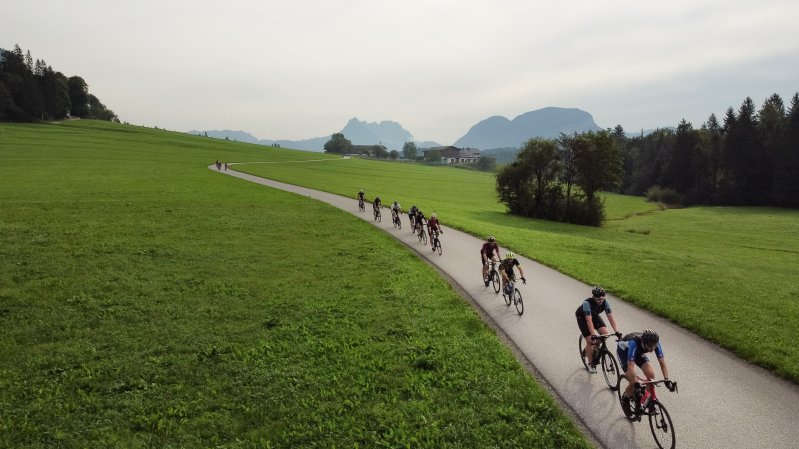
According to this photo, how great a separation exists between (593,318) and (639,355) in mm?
2035

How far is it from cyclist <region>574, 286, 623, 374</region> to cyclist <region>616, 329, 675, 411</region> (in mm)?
1199

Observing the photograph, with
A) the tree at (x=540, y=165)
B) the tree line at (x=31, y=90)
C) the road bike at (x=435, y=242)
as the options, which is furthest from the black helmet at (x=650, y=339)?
the tree line at (x=31, y=90)

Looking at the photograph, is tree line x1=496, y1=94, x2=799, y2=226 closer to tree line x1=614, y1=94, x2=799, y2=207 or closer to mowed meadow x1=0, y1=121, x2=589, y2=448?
tree line x1=614, y1=94, x2=799, y2=207

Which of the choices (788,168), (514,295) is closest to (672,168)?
(788,168)

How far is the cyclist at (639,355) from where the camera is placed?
26.3 ft

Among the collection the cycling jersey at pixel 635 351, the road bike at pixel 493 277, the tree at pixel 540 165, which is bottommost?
the road bike at pixel 493 277

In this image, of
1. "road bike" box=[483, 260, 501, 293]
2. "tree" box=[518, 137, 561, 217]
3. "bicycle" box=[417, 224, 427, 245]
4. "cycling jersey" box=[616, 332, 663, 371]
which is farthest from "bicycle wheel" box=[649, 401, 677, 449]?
"tree" box=[518, 137, 561, 217]

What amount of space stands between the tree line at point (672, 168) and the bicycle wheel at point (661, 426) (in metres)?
47.1

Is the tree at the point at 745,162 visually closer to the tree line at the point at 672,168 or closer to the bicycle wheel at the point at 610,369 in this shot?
the tree line at the point at 672,168

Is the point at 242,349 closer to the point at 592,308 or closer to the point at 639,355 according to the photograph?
the point at 592,308

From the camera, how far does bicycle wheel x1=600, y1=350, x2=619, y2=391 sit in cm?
1013

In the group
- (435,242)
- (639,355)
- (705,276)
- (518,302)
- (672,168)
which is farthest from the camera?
(672,168)

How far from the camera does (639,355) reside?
8.41 meters

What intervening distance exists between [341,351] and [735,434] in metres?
8.93
